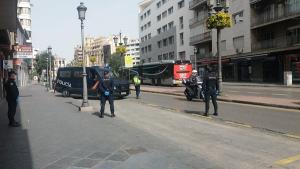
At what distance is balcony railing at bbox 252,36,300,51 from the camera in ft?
140

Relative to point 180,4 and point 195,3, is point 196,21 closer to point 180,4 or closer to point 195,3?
point 195,3

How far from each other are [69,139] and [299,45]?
35.5 metres

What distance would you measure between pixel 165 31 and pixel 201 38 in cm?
2112

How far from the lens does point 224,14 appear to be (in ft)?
76.0

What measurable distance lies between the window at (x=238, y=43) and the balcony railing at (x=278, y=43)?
266 cm

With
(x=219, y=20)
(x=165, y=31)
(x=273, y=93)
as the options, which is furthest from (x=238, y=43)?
(x=165, y=31)

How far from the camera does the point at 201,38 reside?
64.6 meters

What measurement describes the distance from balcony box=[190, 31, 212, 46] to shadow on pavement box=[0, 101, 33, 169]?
51.3 m

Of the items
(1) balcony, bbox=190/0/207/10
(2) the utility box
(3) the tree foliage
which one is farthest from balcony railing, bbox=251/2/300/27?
(3) the tree foliage

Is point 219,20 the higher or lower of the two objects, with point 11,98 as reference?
higher

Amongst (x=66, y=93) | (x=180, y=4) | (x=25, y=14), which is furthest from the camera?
(x=25, y=14)

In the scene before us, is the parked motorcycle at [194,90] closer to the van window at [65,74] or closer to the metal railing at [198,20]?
the van window at [65,74]

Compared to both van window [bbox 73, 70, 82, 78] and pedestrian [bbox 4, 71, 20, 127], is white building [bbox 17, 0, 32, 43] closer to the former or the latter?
van window [bbox 73, 70, 82, 78]

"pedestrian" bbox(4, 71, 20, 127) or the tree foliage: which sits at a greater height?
the tree foliage
